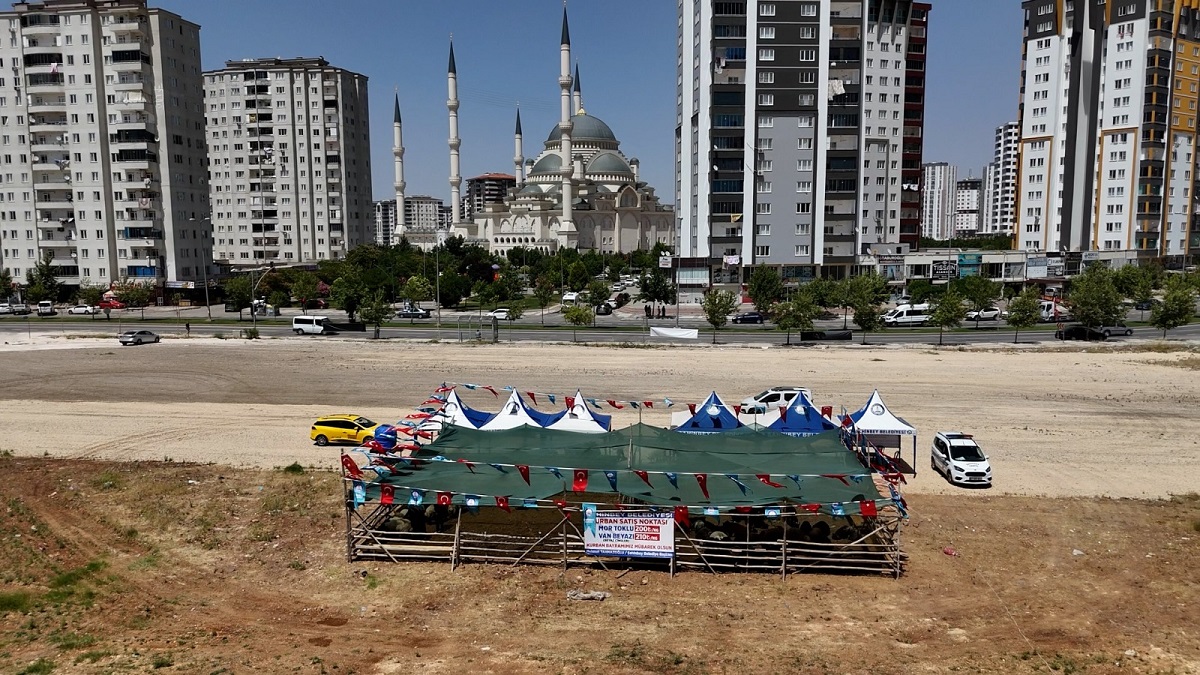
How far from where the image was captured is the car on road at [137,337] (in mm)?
49938

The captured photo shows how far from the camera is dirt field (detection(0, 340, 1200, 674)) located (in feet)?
42.4

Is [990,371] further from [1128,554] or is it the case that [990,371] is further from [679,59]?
[679,59]

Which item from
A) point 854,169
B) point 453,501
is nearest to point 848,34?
point 854,169

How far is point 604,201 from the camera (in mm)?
141000

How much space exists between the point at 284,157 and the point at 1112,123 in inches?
4078

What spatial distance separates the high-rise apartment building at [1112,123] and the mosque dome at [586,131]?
81785mm

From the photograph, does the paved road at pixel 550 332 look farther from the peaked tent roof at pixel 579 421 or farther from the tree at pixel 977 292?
the peaked tent roof at pixel 579 421

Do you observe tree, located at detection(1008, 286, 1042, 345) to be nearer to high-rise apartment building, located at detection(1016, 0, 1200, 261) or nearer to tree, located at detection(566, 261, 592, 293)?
high-rise apartment building, located at detection(1016, 0, 1200, 261)

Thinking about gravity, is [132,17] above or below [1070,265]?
above

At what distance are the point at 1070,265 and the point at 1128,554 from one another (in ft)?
249

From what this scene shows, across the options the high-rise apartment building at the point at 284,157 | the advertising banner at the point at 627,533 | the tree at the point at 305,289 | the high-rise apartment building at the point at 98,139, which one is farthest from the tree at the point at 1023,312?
the high-rise apartment building at the point at 284,157

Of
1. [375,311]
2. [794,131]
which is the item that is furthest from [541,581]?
[794,131]

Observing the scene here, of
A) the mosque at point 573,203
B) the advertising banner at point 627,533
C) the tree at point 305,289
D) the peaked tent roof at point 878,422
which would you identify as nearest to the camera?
the advertising banner at point 627,533

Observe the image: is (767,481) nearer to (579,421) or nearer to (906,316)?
(579,421)
